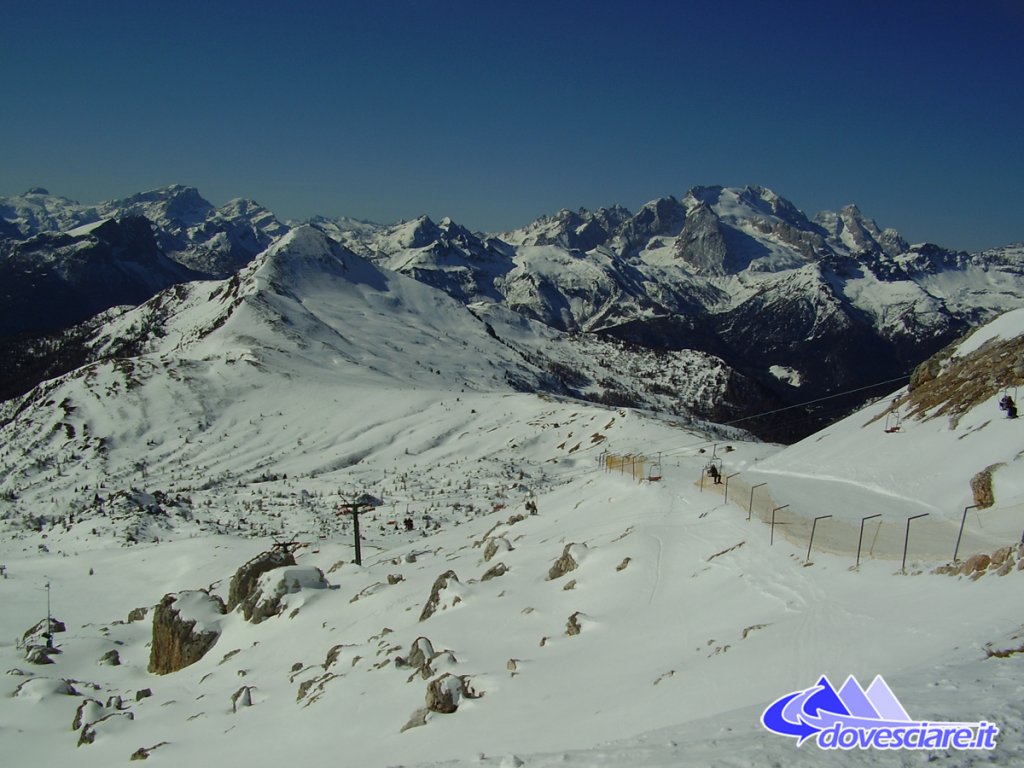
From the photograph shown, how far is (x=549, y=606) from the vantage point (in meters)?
20.5

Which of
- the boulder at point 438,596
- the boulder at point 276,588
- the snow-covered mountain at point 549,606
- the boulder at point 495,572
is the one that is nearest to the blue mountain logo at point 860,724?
the snow-covered mountain at point 549,606

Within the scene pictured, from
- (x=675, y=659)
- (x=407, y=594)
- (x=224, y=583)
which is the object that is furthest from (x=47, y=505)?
(x=675, y=659)

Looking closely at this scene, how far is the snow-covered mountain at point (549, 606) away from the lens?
39.0ft

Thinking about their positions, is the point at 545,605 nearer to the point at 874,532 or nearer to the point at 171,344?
the point at 874,532

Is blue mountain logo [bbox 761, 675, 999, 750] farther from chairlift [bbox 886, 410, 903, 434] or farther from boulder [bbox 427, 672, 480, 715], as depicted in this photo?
chairlift [bbox 886, 410, 903, 434]

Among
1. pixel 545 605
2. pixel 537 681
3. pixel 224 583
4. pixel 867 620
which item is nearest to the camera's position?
pixel 867 620

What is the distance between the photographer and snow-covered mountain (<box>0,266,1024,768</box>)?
11.9 m

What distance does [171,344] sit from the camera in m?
151

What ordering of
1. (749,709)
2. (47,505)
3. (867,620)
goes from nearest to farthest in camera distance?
(749,709) < (867,620) < (47,505)

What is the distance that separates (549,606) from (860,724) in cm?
1194

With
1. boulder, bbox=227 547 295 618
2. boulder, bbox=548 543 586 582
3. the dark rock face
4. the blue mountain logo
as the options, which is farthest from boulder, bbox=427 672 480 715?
boulder, bbox=227 547 295 618

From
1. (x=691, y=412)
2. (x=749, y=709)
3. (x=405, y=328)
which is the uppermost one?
(x=405, y=328)

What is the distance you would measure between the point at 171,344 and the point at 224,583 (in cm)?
13211

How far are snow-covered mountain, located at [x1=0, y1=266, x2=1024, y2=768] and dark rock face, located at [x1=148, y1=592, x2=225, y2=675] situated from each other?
0.40 feet
